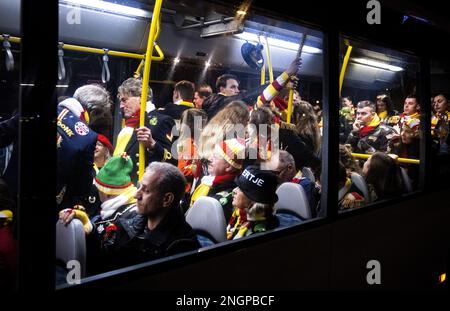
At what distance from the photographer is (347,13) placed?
2594 millimetres

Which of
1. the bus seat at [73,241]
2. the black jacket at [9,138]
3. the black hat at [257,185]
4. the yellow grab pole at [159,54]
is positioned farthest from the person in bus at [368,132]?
the black jacket at [9,138]

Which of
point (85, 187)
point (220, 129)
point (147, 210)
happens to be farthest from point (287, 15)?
point (85, 187)

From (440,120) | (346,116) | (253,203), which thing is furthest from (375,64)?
(253,203)

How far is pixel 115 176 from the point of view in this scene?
8.09ft

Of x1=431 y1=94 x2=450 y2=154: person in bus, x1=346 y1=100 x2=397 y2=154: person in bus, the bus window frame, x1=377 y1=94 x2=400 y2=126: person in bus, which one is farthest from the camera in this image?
x1=431 y1=94 x2=450 y2=154: person in bus

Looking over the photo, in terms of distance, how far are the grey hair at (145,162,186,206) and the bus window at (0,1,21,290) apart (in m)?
0.69

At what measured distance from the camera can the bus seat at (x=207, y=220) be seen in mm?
2239

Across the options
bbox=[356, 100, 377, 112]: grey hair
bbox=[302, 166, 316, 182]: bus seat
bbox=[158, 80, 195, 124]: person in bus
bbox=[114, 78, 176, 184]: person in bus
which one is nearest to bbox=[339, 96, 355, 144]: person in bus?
bbox=[356, 100, 377, 112]: grey hair

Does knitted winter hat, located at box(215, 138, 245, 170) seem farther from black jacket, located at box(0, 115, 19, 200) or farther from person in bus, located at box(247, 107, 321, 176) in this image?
black jacket, located at box(0, 115, 19, 200)

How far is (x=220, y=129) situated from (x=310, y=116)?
0.65m

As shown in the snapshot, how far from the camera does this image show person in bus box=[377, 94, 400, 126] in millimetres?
3527

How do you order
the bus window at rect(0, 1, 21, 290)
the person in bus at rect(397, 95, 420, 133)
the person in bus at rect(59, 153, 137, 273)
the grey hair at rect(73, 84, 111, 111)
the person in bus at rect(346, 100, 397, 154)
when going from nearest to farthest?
1. the bus window at rect(0, 1, 21, 290)
2. the person in bus at rect(59, 153, 137, 273)
3. the grey hair at rect(73, 84, 111, 111)
4. the person in bus at rect(346, 100, 397, 154)
5. the person in bus at rect(397, 95, 420, 133)

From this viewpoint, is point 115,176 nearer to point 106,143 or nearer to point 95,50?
point 106,143
